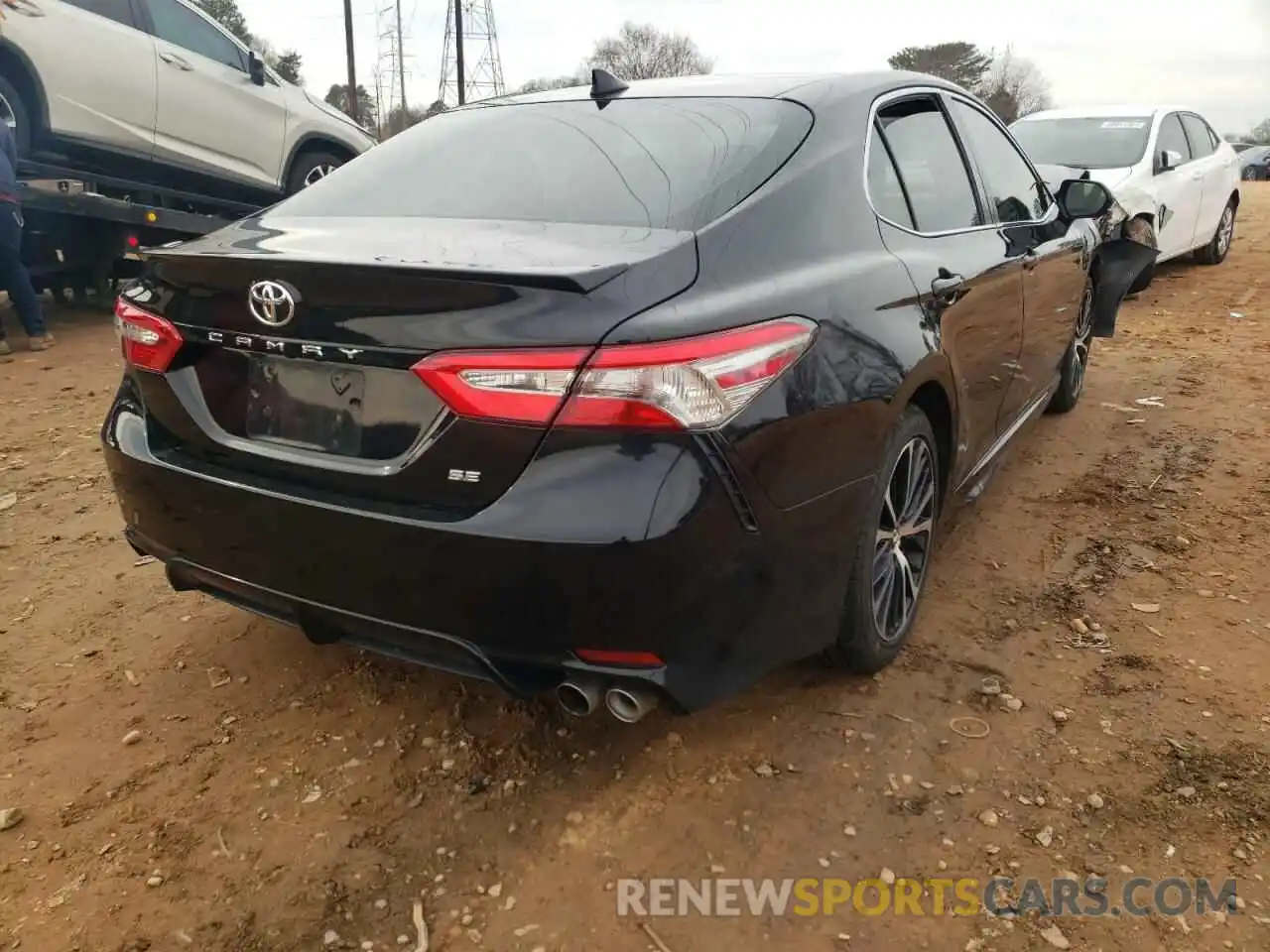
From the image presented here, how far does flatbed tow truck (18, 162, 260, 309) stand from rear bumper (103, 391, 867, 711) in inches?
216

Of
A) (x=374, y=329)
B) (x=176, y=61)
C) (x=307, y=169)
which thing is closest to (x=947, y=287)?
(x=374, y=329)

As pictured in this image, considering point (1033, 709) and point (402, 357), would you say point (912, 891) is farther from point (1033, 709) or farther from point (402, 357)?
point (402, 357)

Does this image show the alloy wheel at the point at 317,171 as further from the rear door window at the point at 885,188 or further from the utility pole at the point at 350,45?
the utility pole at the point at 350,45

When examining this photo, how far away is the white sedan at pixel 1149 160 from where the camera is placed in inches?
321

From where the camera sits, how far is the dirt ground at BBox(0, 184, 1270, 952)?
6.64 feet

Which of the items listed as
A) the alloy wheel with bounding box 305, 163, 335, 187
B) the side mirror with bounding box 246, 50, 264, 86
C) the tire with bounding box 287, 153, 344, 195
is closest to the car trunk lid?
the side mirror with bounding box 246, 50, 264, 86

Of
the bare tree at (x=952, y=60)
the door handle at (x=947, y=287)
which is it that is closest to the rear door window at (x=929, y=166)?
the door handle at (x=947, y=287)

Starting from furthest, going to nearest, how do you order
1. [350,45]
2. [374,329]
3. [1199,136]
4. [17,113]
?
[350,45] < [1199,136] < [17,113] < [374,329]

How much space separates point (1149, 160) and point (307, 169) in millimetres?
7281

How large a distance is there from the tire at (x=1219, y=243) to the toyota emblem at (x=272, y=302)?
35.5 ft

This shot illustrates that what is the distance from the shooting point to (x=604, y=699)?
2043mm

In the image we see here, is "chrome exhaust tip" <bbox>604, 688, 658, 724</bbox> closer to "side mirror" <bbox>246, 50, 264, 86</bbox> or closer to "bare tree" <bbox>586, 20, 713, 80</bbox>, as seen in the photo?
"side mirror" <bbox>246, 50, 264, 86</bbox>

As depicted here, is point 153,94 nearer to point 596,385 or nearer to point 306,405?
point 306,405

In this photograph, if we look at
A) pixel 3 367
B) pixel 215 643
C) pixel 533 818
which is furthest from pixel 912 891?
pixel 3 367
